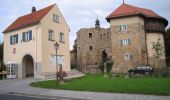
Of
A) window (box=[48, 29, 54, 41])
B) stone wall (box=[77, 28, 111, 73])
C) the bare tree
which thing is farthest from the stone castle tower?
window (box=[48, 29, 54, 41])

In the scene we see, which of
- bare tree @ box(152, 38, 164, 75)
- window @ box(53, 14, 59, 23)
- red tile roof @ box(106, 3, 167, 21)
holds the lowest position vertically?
bare tree @ box(152, 38, 164, 75)

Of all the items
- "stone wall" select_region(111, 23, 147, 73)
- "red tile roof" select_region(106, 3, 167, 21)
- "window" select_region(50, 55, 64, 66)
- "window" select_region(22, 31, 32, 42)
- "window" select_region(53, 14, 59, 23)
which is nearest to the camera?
"window" select_region(22, 31, 32, 42)

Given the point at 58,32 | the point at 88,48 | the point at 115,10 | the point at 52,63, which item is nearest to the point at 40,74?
the point at 52,63

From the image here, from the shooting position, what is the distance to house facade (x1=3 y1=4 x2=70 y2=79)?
117ft

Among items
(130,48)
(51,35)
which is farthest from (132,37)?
(51,35)

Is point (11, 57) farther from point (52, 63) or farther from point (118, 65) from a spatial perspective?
point (118, 65)

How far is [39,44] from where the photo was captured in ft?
117

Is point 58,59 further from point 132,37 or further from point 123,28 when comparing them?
point 132,37

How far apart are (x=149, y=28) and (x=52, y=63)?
65.2ft

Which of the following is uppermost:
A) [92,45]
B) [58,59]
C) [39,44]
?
[92,45]

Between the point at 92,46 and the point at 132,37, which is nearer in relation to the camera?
the point at 132,37

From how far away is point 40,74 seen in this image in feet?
114

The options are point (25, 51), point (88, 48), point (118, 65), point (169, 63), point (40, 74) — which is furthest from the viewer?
point (88, 48)

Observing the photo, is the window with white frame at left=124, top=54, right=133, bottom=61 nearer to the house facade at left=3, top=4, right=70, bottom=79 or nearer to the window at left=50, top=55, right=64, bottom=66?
the house facade at left=3, top=4, right=70, bottom=79
